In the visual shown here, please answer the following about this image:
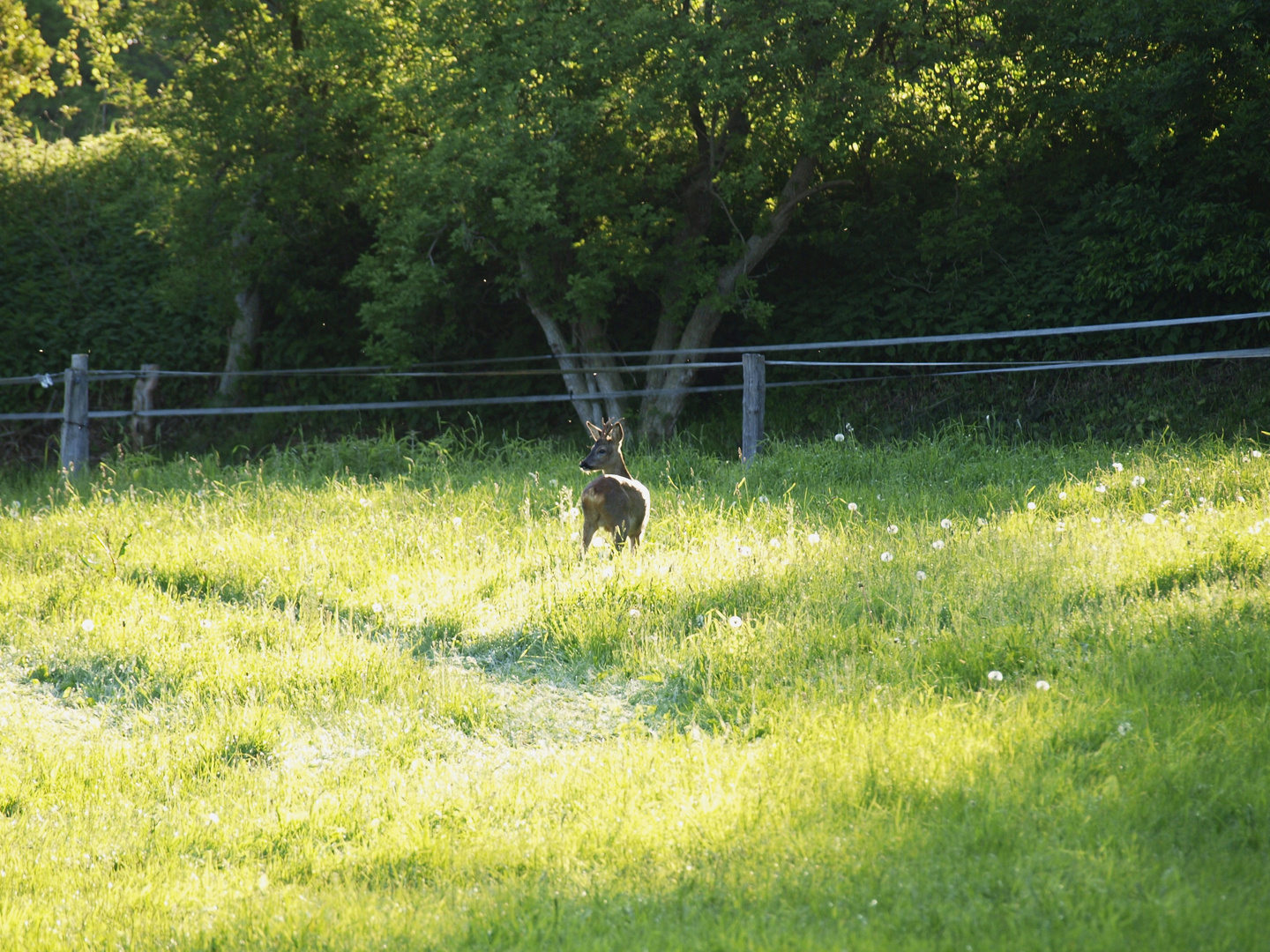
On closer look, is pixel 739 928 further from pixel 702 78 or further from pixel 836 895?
pixel 702 78

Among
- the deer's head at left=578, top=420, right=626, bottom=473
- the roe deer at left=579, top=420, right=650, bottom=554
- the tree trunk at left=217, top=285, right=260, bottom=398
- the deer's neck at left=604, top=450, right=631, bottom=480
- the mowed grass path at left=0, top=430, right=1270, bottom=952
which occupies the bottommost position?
the mowed grass path at left=0, top=430, right=1270, bottom=952

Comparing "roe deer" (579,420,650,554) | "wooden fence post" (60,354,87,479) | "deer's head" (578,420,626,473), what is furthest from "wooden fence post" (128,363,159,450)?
"roe deer" (579,420,650,554)

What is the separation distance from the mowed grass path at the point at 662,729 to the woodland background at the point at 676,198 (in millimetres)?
5349

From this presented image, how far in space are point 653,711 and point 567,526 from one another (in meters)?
2.82

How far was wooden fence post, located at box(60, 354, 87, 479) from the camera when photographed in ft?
38.3

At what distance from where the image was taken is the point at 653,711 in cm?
465

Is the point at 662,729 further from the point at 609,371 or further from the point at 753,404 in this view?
the point at 609,371

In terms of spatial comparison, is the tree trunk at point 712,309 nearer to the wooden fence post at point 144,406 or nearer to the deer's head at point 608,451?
the deer's head at point 608,451

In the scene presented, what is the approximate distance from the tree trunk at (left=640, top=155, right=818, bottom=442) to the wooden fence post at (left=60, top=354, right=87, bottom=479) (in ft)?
19.4

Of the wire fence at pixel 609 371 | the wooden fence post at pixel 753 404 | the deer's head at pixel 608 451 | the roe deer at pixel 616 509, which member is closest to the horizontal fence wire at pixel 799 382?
the wire fence at pixel 609 371

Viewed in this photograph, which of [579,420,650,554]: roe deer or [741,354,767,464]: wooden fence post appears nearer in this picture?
[579,420,650,554]: roe deer

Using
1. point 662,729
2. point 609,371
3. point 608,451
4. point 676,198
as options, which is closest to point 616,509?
point 608,451

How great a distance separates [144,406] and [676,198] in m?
7.26

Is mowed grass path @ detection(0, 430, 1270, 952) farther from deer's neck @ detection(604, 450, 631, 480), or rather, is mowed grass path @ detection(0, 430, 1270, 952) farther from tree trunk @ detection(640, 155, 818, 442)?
tree trunk @ detection(640, 155, 818, 442)
